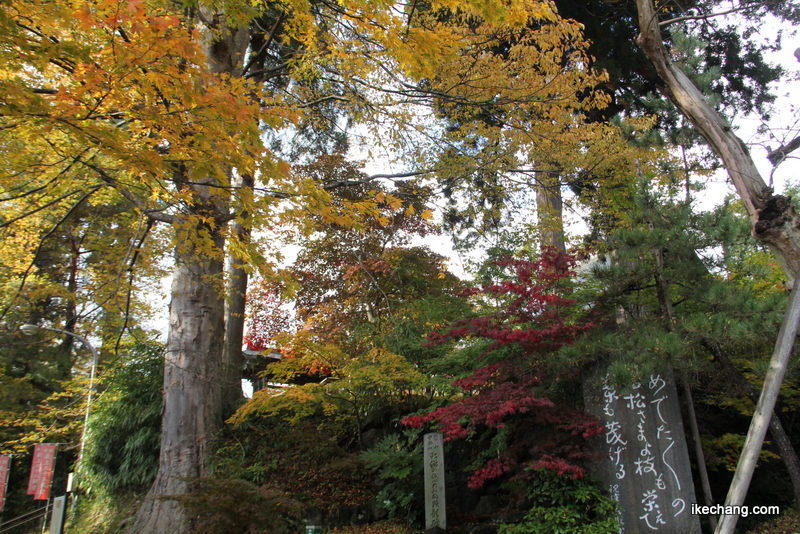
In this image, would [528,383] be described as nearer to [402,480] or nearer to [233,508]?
[402,480]

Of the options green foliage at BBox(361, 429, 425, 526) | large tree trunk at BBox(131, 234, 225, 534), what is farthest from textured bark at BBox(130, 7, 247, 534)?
green foliage at BBox(361, 429, 425, 526)

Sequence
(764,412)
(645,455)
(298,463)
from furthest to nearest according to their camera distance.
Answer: (298,463) → (645,455) → (764,412)

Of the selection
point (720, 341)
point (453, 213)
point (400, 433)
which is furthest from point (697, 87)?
point (400, 433)

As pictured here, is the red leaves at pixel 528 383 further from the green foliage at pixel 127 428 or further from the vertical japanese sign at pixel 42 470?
the vertical japanese sign at pixel 42 470

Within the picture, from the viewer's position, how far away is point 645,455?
5.37m

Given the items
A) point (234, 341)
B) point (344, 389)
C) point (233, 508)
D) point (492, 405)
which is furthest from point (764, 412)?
point (234, 341)

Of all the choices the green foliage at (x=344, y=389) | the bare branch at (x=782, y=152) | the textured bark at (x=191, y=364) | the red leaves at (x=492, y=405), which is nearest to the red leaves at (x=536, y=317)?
the red leaves at (x=492, y=405)

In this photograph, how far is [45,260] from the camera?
41.7 feet

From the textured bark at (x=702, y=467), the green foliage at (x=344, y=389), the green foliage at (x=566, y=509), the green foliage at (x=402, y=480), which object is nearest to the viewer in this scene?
the green foliage at (x=566, y=509)

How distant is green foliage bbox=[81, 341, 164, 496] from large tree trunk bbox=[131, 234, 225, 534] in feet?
9.76

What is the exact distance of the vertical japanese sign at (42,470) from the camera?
8.61 metres

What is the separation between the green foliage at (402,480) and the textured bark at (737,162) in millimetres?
4782

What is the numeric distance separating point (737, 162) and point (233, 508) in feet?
20.1

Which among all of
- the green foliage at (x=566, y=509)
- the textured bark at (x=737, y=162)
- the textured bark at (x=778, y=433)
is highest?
the textured bark at (x=737, y=162)
